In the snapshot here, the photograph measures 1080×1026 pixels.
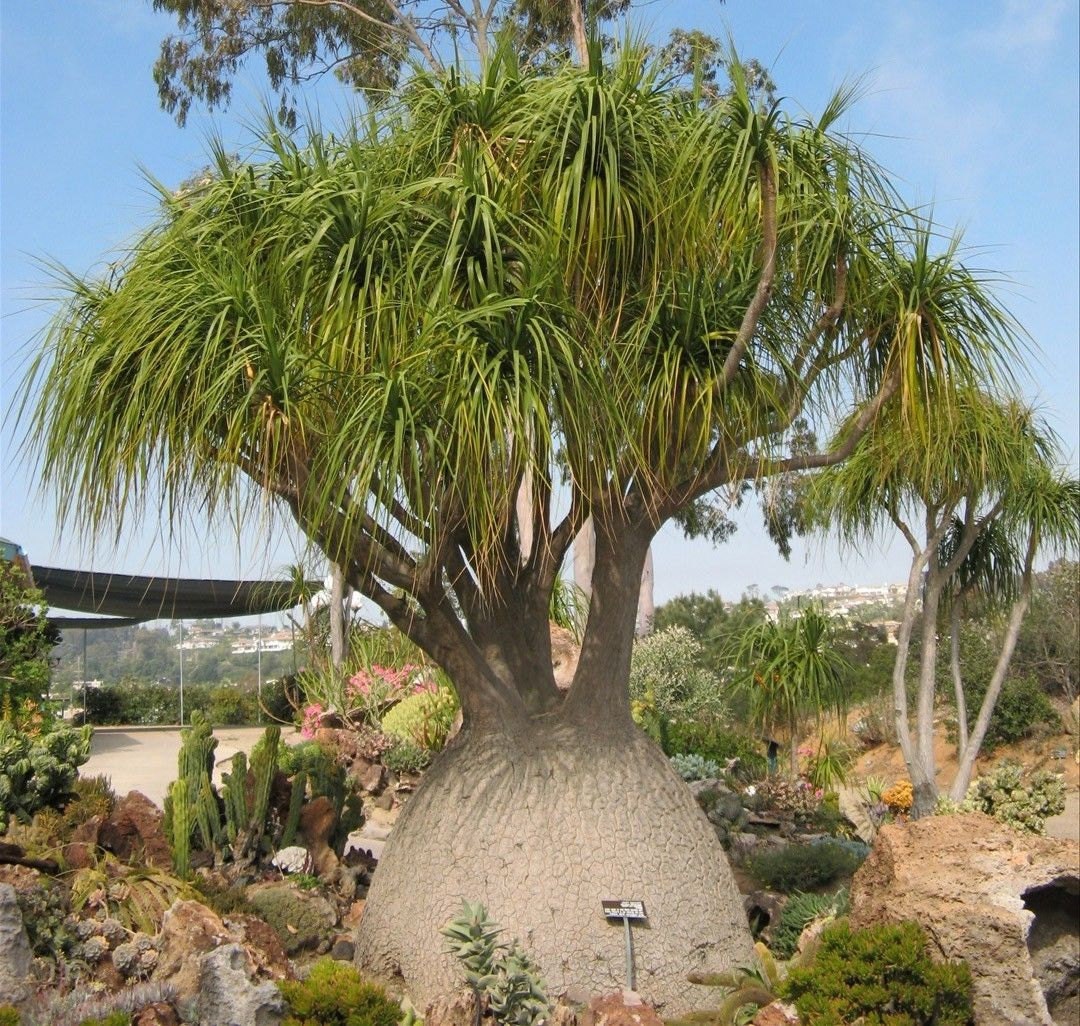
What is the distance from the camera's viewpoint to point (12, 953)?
178 inches

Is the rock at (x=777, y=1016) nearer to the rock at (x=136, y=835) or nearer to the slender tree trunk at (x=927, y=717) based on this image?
the rock at (x=136, y=835)

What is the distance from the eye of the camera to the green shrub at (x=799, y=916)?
6316 mm

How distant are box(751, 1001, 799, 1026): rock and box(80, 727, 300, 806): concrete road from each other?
5713mm

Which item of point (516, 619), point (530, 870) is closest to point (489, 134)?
point (516, 619)

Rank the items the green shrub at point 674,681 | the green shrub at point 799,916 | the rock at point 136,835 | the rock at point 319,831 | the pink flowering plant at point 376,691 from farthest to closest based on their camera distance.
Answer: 1. the green shrub at point 674,681
2. the pink flowering plant at point 376,691
3. the rock at point 319,831
4. the rock at point 136,835
5. the green shrub at point 799,916

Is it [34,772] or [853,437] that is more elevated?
[853,437]

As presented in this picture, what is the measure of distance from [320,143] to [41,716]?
19.8 feet

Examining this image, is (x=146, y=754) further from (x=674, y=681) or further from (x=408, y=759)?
(x=674, y=681)

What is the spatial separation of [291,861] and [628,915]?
2564 millimetres

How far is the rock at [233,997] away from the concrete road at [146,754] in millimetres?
5256

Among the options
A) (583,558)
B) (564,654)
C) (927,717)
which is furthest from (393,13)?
(927,717)

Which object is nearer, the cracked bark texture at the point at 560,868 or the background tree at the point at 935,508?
the cracked bark texture at the point at 560,868

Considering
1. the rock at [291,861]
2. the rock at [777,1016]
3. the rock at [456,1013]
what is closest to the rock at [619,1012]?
the rock at [777,1016]

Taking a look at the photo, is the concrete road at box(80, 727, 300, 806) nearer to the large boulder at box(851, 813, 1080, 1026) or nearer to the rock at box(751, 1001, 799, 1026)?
the rock at box(751, 1001, 799, 1026)
